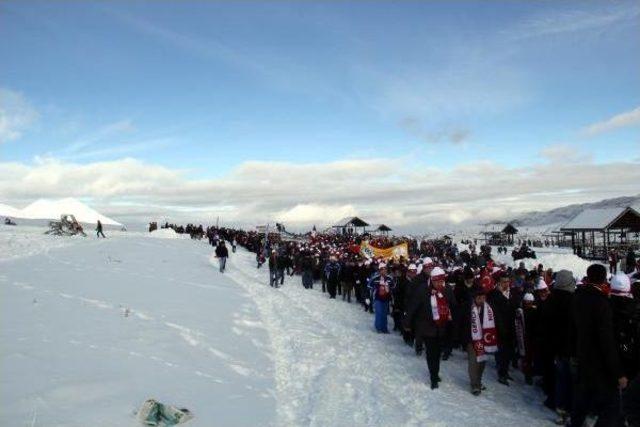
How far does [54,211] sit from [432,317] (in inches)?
1300

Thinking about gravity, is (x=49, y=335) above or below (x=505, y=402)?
above

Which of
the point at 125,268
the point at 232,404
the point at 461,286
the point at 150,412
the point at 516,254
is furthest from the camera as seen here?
the point at 516,254

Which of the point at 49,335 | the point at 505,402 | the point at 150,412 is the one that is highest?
the point at 49,335

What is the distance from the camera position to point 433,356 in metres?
7.79

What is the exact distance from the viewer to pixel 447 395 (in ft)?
24.1

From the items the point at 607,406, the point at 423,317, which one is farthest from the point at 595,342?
the point at 423,317

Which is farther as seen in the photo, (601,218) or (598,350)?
(601,218)

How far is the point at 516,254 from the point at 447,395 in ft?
94.5

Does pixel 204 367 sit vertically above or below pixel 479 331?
below

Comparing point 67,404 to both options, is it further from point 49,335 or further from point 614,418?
point 614,418

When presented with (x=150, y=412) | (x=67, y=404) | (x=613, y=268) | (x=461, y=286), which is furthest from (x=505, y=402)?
(x=613, y=268)

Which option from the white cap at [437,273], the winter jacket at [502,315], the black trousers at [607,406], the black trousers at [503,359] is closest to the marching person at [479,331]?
the winter jacket at [502,315]

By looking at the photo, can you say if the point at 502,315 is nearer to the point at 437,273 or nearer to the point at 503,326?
the point at 503,326

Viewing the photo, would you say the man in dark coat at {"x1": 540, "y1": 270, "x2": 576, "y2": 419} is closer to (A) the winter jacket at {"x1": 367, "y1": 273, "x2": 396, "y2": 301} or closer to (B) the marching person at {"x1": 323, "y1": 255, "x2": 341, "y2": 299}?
(A) the winter jacket at {"x1": 367, "y1": 273, "x2": 396, "y2": 301}
